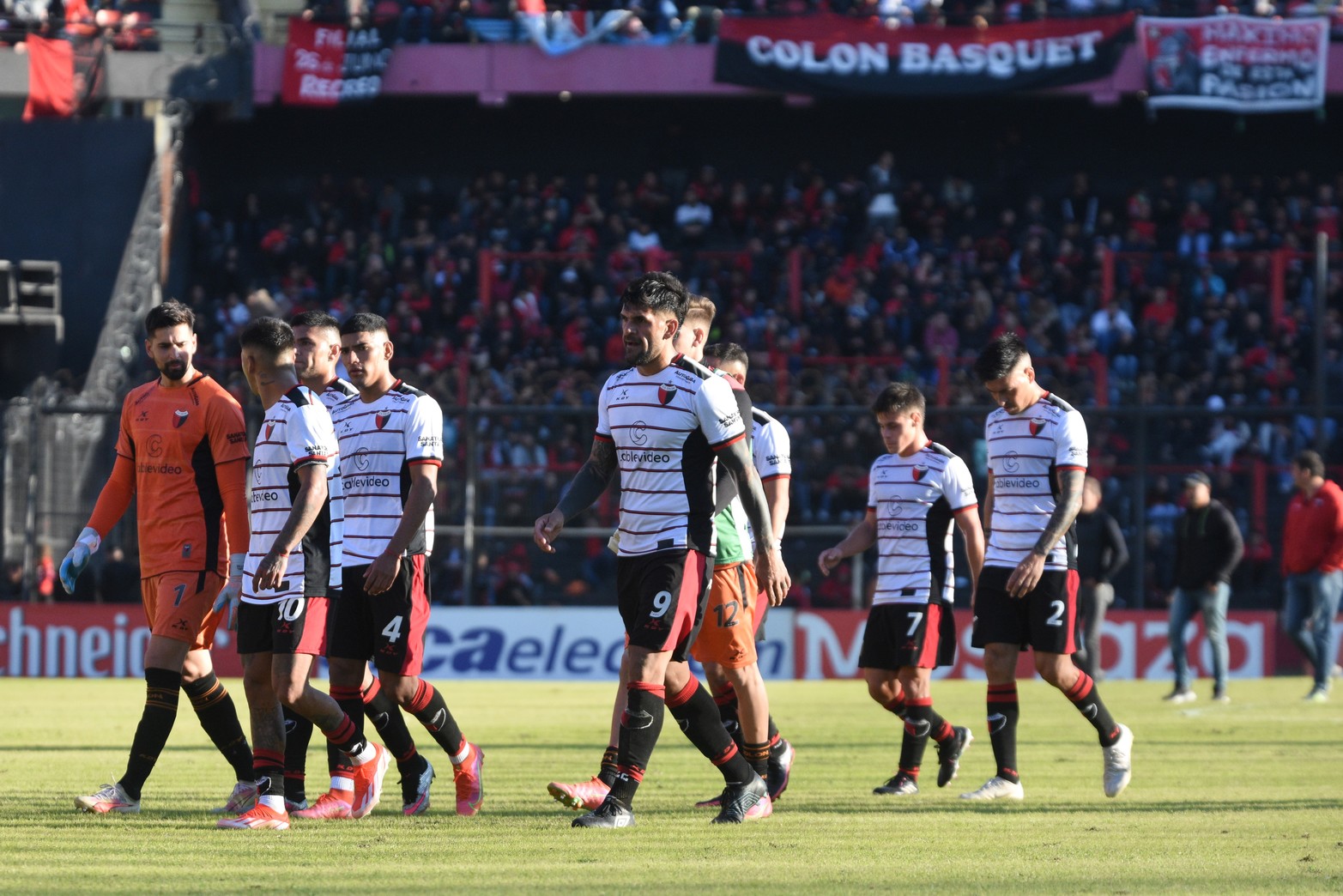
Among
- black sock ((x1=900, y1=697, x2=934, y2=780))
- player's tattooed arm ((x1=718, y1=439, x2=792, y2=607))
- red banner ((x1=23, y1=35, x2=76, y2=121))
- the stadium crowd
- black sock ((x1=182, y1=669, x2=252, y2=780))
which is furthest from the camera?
red banner ((x1=23, y1=35, x2=76, y2=121))

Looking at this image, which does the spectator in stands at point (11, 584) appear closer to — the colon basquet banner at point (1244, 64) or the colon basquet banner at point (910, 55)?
the colon basquet banner at point (910, 55)

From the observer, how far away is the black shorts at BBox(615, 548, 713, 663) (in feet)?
24.0

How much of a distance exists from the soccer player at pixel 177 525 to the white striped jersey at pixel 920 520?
11.2ft

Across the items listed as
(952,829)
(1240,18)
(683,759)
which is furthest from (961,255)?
(952,829)

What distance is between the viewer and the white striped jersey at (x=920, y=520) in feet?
30.7

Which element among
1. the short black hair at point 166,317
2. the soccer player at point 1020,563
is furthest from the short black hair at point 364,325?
the soccer player at point 1020,563

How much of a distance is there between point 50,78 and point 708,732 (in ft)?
78.7

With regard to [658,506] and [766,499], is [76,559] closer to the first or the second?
[658,506]

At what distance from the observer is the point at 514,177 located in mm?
33031

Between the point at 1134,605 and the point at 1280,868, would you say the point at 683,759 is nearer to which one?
the point at 1280,868

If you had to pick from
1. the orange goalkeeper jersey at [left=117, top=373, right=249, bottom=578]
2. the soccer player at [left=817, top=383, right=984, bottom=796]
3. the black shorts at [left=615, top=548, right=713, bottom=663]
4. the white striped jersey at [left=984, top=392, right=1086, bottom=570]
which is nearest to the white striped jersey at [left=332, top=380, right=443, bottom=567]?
the orange goalkeeper jersey at [left=117, top=373, right=249, bottom=578]

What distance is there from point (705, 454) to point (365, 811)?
7.27 feet

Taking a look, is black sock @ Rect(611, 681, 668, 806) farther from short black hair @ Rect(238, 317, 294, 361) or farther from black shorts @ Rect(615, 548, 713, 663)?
short black hair @ Rect(238, 317, 294, 361)

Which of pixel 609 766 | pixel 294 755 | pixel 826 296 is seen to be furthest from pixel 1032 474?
pixel 826 296
